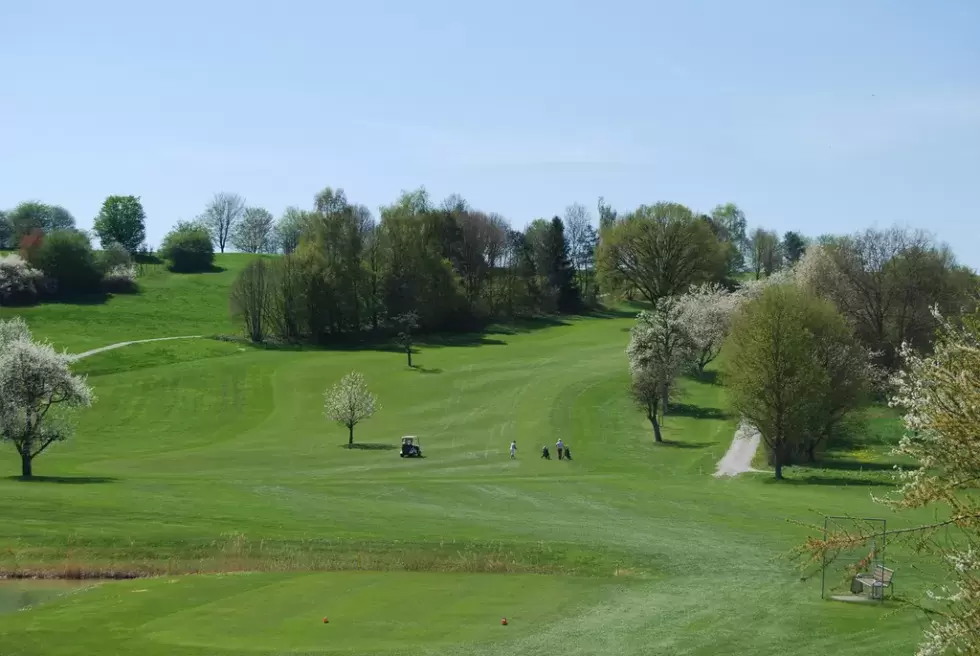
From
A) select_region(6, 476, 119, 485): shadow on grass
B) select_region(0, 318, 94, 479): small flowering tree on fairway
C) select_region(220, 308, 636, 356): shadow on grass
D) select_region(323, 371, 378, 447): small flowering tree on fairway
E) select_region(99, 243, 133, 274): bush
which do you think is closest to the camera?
select_region(6, 476, 119, 485): shadow on grass

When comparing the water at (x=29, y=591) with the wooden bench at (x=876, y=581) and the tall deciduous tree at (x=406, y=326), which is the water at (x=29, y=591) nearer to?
the wooden bench at (x=876, y=581)

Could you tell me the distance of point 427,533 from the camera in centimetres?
3862

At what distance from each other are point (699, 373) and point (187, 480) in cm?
6004

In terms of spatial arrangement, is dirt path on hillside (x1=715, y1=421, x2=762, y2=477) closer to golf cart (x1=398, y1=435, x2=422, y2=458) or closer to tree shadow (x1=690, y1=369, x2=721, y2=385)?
golf cart (x1=398, y1=435, x2=422, y2=458)

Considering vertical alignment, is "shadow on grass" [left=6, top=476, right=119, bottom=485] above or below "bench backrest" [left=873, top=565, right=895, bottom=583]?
below

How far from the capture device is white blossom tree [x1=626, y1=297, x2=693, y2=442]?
73125mm

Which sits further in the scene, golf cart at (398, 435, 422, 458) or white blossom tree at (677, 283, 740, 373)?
white blossom tree at (677, 283, 740, 373)

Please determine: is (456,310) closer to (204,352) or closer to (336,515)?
(204,352)

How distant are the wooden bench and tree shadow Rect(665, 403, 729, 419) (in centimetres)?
5224

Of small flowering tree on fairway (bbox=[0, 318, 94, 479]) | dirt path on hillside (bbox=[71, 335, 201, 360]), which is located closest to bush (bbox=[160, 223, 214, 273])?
dirt path on hillside (bbox=[71, 335, 201, 360])

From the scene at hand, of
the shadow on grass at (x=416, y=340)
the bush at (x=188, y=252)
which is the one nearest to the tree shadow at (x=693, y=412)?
the shadow on grass at (x=416, y=340)

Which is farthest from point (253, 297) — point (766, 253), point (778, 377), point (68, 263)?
point (766, 253)

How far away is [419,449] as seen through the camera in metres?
66.7

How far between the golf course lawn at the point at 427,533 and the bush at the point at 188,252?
87975mm
